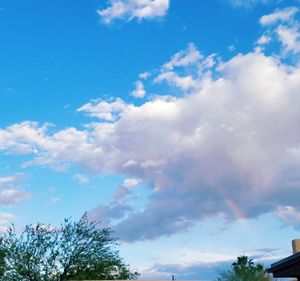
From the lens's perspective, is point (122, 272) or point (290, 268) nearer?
point (290, 268)

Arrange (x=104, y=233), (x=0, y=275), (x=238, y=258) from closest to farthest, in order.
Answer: (x=0, y=275), (x=104, y=233), (x=238, y=258)

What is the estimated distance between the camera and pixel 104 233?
49562mm

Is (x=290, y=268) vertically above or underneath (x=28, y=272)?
underneath

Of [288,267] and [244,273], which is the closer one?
[288,267]

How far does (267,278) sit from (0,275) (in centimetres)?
2278

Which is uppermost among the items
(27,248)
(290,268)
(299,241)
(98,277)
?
(27,248)

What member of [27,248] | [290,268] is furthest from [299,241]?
[27,248]

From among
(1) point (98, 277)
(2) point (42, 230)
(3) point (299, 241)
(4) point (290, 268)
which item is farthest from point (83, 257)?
(4) point (290, 268)

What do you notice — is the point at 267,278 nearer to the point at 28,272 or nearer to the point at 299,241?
the point at 28,272

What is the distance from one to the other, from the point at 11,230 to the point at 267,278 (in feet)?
75.0

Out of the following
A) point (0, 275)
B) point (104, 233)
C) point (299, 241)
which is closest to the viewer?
point (299, 241)

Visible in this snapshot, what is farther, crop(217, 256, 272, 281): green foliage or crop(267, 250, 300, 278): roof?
crop(217, 256, 272, 281): green foliage

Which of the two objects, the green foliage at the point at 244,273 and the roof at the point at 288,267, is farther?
the green foliage at the point at 244,273

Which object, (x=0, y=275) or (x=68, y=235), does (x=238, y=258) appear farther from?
(x=0, y=275)
